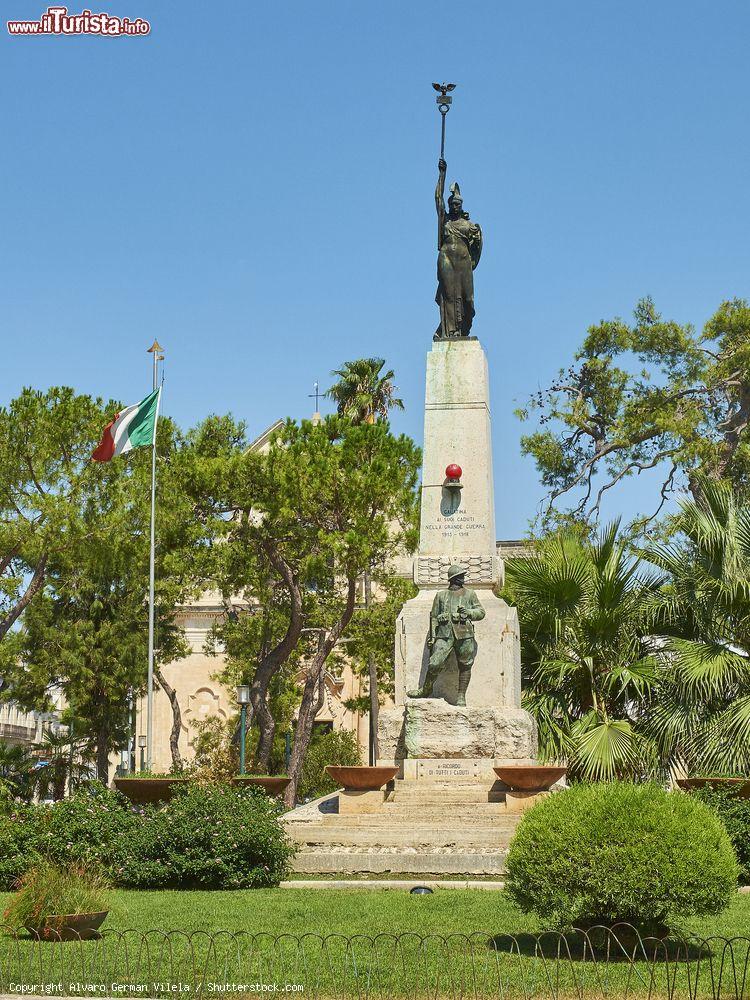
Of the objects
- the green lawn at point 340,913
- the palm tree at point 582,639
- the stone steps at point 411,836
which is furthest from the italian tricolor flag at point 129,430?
the green lawn at point 340,913

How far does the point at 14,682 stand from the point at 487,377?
18774 millimetres

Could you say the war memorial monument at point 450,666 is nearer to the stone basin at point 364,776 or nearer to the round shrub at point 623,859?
the stone basin at point 364,776

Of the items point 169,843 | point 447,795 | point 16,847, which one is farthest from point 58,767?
point 169,843

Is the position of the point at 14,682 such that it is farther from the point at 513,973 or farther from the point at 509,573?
the point at 513,973

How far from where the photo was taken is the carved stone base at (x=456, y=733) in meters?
18.3

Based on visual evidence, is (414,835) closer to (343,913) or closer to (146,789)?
(146,789)

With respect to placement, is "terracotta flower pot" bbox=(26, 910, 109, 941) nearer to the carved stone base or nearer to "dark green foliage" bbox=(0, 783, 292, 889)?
"dark green foliage" bbox=(0, 783, 292, 889)

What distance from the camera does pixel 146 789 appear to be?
1497 cm

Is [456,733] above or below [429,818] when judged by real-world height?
above

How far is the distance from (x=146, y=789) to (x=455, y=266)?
10.5 meters

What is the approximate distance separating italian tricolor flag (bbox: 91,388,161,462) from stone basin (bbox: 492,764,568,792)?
540 inches

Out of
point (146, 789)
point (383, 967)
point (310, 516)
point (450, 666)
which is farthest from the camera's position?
point (310, 516)

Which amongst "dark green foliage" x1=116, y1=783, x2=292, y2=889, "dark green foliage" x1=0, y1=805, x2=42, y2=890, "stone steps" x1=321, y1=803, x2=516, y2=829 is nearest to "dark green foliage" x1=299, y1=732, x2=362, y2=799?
"stone steps" x1=321, y1=803, x2=516, y2=829

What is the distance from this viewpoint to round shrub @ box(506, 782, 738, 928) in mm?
8328
